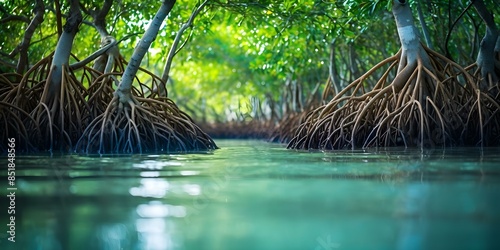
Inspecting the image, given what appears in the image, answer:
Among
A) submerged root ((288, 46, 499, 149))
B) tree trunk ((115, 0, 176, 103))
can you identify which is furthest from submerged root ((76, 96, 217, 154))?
submerged root ((288, 46, 499, 149))

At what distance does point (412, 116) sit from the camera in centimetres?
720

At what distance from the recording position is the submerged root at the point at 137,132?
272 inches

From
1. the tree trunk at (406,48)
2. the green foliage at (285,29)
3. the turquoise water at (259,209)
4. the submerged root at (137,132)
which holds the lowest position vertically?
the turquoise water at (259,209)

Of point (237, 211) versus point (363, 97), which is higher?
point (363, 97)

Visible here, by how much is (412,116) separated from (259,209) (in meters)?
4.93

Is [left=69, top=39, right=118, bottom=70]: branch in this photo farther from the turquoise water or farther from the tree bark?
the turquoise water

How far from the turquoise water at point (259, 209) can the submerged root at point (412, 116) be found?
2980 millimetres

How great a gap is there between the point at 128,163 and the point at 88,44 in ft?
30.4

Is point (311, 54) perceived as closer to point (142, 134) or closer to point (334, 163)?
point (142, 134)

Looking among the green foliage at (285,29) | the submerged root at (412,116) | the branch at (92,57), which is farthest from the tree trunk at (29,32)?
the submerged root at (412,116)

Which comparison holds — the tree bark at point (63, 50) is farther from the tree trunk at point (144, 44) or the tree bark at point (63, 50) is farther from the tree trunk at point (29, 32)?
the tree trunk at point (29, 32)

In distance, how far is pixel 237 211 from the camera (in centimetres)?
251

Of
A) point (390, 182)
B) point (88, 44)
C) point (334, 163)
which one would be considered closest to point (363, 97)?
point (334, 163)

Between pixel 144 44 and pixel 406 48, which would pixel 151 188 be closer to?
pixel 144 44
